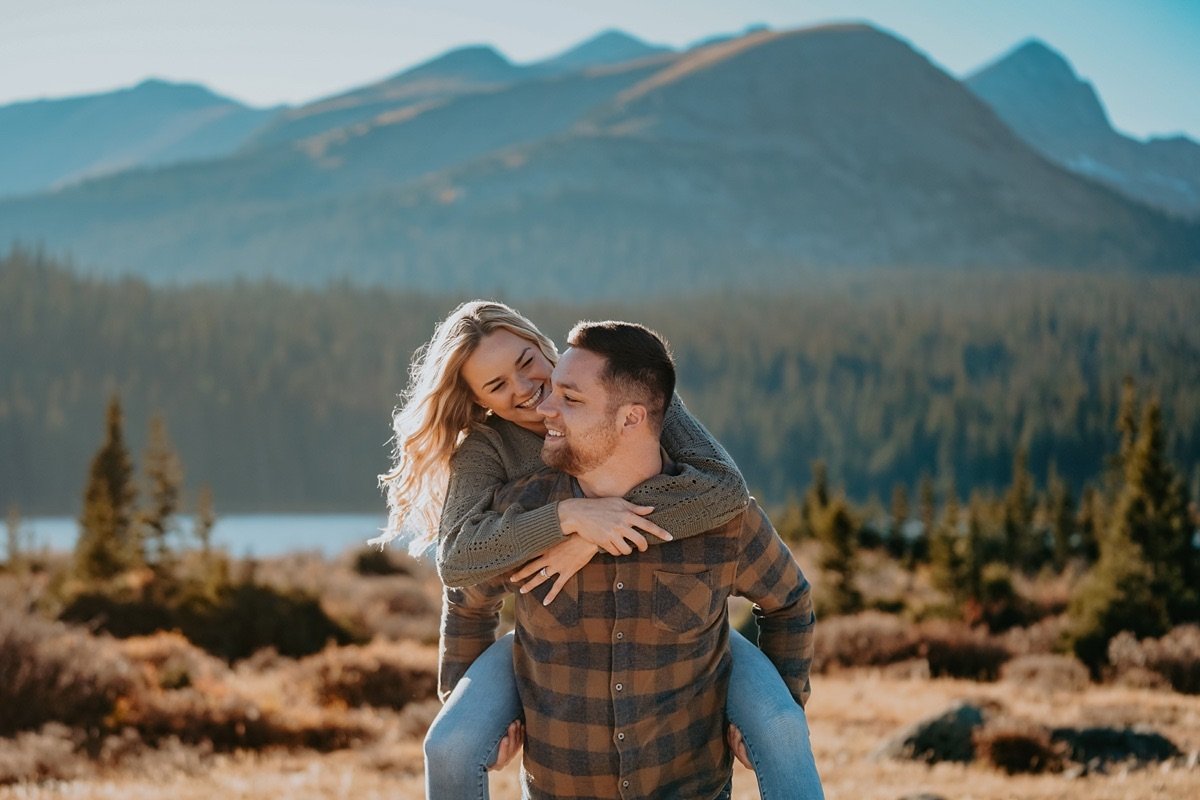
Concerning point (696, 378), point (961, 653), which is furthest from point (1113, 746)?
point (696, 378)

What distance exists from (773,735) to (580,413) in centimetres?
108

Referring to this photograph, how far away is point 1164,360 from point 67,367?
115 metres

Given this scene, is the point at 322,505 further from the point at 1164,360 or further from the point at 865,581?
the point at 865,581

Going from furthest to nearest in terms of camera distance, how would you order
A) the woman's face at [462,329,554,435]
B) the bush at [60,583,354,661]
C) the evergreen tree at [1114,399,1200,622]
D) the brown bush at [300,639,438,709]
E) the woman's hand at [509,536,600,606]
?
the bush at [60,583,354,661] → the evergreen tree at [1114,399,1200,622] → the brown bush at [300,639,438,709] → the woman's face at [462,329,554,435] → the woman's hand at [509,536,600,606]

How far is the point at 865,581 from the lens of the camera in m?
27.1

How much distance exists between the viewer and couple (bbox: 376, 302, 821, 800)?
3.64 m

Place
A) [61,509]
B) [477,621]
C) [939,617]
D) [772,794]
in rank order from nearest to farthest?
[772,794] < [477,621] < [939,617] < [61,509]

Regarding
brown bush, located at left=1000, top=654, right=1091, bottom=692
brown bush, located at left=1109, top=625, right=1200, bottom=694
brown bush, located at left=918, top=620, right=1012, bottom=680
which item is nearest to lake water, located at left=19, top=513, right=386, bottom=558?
brown bush, located at left=918, top=620, right=1012, bottom=680

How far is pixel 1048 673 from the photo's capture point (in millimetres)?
13484

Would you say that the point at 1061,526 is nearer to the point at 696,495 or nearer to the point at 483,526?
the point at 696,495

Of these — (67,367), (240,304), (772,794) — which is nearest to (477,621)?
(772,794)

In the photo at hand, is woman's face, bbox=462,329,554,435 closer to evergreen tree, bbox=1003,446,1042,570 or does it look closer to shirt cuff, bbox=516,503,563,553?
shirt cuff, bbox=516,503,563,553

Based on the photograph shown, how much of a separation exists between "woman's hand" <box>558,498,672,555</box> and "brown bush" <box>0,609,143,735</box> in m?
8.20

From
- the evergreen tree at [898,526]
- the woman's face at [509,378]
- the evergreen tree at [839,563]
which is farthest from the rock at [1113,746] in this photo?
the evergreen tree at [898,526]
